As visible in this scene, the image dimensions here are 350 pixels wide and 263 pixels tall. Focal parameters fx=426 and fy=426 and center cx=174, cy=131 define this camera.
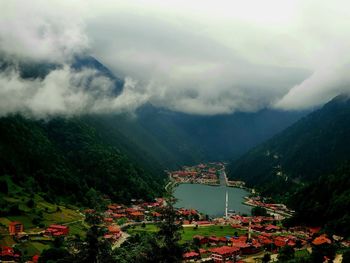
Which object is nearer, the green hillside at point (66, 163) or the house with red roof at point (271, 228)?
the house with red roof at point (271, 228)

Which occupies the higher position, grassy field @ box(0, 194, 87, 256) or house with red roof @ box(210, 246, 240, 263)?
grassy field @ box(0, 194, 87, 256)

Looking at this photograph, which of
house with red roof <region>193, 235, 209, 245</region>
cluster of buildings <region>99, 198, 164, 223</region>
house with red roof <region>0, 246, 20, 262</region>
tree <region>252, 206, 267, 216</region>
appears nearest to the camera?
house with red roof <region>0, 246, 20, 262</region>

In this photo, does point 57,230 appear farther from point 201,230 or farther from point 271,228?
point 271,228

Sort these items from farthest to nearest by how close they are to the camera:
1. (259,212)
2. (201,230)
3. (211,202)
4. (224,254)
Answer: (211,202), (259,212), (201,230), (224,254)

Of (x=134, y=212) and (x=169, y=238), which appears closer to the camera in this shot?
(x=169, y=238)

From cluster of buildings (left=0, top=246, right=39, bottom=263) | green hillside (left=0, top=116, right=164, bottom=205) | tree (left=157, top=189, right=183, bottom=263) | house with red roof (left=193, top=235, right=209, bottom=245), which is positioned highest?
green hillside (left=0, top=116, right=164, bottom=205)

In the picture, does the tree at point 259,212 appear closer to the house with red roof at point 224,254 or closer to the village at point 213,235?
the village at point 213,235

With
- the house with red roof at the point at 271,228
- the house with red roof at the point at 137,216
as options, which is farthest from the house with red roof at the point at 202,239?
the house with red roof at the point at 137,216

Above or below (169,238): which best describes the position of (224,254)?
below

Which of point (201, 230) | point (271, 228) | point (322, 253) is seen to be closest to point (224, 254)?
point (322, 253)

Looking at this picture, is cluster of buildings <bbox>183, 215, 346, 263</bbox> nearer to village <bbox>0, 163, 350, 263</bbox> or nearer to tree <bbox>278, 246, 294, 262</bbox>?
village <bbox>0, 163, 350, 263</bbox>

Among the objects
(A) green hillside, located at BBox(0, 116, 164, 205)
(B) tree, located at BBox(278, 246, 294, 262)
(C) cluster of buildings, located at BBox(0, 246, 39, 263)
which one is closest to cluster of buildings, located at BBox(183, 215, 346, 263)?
(B) tree, located at BBox(278, 246, 294, 262)
